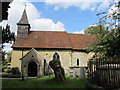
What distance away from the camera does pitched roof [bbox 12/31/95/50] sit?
2688 cm

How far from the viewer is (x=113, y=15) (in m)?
13.9

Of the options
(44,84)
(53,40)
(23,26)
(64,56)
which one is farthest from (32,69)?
(44,84)

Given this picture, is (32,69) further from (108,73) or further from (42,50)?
(108,73)

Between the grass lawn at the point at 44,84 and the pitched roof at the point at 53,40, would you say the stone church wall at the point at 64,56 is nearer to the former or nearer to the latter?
the pitched roof at the point at 53,40

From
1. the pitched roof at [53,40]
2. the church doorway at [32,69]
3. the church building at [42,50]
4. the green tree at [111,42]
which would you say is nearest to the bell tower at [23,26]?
the church building at [42,50]

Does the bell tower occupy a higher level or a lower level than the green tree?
higher

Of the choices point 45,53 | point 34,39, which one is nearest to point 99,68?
point 45,53

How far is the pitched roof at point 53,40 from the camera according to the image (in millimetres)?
26875

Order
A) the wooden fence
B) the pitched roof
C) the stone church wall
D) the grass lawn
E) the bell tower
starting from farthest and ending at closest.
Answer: the bell tower
the pitched roof
the stone church wall
the grass lawn
the wooden fence

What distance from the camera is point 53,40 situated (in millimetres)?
28469

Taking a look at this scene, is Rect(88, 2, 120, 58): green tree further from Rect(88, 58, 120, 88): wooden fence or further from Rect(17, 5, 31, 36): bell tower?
Rect(17, 5, 31, 36): bell tower

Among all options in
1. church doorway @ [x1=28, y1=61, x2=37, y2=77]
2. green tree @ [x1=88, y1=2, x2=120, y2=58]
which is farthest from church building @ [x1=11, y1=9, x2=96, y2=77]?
green tree @ [x1=88, y1=2, x2=120, y2=58]

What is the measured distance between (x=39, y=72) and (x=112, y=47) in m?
14.6

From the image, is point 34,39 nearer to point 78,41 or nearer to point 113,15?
point 78,41
